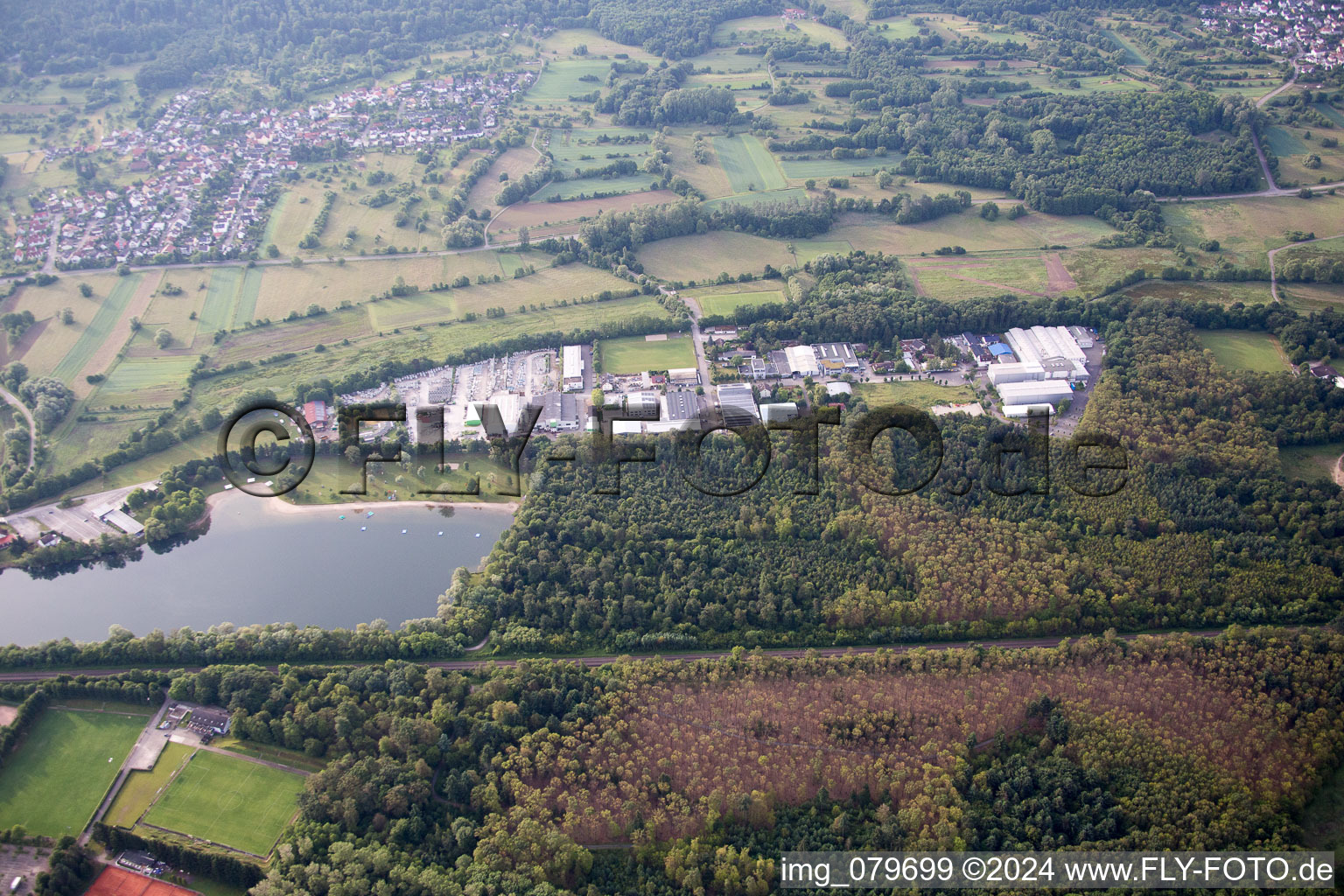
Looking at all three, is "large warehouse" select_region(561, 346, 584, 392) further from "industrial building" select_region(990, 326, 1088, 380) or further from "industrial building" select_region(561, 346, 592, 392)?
"industrial building" select_region(990, 326, 1088, 380)

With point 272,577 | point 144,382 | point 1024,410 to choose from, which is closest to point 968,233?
point 1024,410

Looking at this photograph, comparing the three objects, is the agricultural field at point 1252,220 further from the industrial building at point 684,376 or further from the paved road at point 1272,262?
the industrial building at point 684,376

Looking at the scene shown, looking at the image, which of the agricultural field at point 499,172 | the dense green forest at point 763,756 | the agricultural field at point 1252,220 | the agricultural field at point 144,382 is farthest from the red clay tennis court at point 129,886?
the agricultural field at point 1252,220

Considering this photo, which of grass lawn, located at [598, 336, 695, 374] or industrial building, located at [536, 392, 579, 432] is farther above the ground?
grass lawn, located at [598, 336, 695, 374]

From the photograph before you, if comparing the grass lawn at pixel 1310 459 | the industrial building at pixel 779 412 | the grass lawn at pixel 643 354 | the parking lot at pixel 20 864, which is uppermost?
the grass lawn at pixel 643 354

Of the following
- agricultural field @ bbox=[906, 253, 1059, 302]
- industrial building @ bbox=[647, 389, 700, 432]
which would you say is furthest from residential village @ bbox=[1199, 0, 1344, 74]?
industrial building @ bbox=[647, 389, 700, 432]

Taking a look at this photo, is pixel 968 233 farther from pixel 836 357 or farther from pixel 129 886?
pixel 129 886
